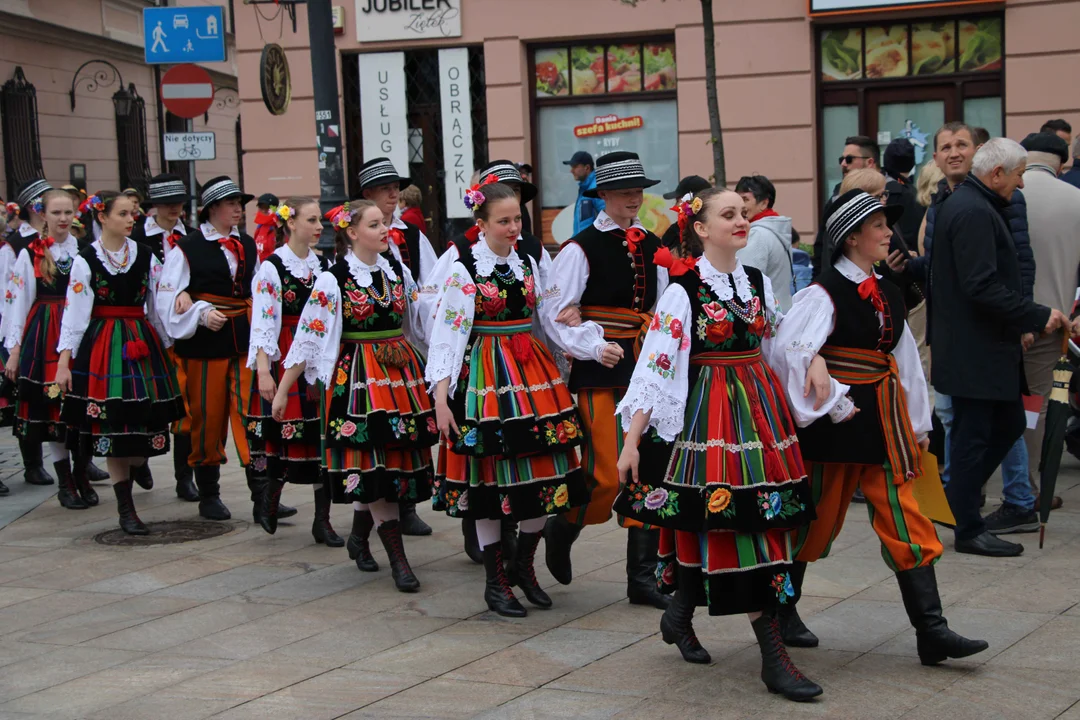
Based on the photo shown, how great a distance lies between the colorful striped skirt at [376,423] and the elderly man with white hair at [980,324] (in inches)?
104

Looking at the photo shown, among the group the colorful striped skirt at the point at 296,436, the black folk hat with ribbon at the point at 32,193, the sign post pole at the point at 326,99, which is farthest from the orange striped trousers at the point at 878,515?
the black folk hat with ribbon at the point at 32,193

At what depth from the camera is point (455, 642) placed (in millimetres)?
5914

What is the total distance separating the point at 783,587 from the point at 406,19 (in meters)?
12.6

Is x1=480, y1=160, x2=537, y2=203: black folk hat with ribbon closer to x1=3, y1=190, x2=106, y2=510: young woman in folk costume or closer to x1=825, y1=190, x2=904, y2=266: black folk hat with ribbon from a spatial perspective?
x1=825, y1=190, x2=904, y2=266: black folk hat with ribbon

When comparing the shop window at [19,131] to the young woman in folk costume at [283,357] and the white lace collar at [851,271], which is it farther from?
the white lace collar at [851,271]

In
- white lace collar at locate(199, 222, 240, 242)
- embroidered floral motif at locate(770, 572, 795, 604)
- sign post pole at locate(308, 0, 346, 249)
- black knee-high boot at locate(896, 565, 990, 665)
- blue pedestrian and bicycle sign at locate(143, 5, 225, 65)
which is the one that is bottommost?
black knee-high boot at locate(896, 565, 990, 665)

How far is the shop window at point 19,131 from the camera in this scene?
2172 cm

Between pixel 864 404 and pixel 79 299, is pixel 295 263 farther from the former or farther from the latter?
pixel 864 404

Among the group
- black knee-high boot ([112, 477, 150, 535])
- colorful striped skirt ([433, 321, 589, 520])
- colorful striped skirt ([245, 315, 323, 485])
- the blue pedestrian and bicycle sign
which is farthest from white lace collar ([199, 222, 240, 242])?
the blue pedestrian and bicycle sign

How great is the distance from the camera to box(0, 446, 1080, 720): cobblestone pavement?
5027mm

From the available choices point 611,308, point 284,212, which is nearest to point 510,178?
point 611,308

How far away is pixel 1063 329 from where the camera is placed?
281 inches

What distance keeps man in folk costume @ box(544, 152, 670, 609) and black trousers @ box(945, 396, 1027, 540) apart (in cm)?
174

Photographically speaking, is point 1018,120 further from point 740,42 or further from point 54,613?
point 54,613
